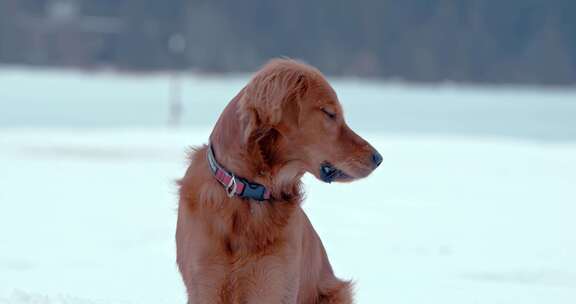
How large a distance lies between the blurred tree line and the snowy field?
44.8 meters

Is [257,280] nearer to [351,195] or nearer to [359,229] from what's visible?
[359,229]

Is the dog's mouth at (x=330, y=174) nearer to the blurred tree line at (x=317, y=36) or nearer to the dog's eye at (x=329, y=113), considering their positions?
the dog's eye at (x=329, y=113)

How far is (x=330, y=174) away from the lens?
12.9ft

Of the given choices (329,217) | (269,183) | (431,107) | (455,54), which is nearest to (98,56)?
(455,54)

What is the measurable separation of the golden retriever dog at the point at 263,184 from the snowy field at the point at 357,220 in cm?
178

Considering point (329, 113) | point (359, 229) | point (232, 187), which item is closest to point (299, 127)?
point (329, 113)

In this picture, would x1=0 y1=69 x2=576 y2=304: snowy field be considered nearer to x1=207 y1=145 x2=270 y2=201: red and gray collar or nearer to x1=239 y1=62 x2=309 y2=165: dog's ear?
x1=207 y1=145 x2=270 y2=201: red and gray collar

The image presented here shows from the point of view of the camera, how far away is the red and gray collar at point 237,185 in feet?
12.5

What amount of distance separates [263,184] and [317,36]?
6776 centimetres

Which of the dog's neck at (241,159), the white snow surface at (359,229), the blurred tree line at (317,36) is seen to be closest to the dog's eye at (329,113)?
the dog's neck at (241,159)

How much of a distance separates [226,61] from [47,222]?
56.5 m

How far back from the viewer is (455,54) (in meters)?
69.3

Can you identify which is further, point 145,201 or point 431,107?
point 431,107

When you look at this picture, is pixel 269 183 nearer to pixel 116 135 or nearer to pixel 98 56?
pixel 116 135
